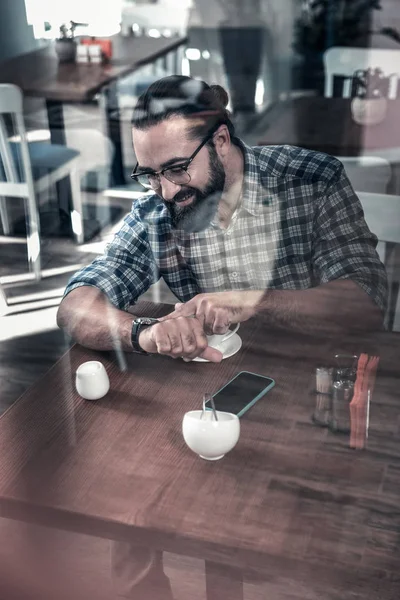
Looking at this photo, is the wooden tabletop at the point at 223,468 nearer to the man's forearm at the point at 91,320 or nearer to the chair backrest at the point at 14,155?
the man's forearm at the point at 91,320

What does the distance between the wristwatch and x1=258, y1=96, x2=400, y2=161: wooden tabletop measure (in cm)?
29

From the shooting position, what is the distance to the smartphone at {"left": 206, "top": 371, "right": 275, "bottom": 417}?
33.5 inches

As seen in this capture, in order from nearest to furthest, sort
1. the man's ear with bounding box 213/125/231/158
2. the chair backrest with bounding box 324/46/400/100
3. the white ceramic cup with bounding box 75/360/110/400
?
the chair backrest with bounding box 324/46/400/100, the man's ear with bounding box 213/125/231/158, the white ceramic cup with bounding box 75/360/110/400

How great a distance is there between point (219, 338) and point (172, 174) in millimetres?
247

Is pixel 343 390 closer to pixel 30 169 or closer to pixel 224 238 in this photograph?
pixel 224 238

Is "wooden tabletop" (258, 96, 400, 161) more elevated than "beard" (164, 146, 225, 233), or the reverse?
"wooden tabletop" (258, 96, 400, 161)

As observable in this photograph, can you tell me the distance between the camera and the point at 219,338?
938 mm

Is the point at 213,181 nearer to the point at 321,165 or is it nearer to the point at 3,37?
the point at 321,165

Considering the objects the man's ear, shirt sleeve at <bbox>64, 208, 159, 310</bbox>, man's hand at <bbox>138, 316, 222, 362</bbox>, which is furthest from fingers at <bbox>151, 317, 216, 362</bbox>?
the man's ear

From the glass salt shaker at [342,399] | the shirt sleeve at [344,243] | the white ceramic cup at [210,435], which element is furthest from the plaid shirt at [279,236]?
the white ceramic cup at [210,435]

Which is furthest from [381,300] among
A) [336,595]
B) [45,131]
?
[45,131]

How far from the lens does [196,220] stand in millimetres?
880

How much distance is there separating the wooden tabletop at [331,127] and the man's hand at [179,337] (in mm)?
255

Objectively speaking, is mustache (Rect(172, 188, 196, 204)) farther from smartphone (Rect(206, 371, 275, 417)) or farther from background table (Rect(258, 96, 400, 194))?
smartphone (Rect(206, 371, 275, 417))
